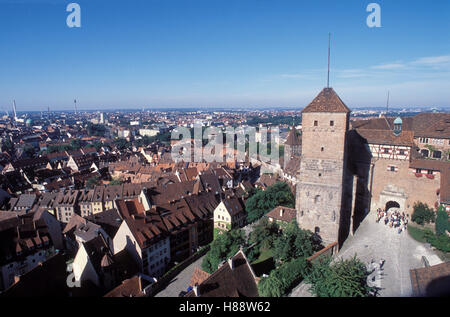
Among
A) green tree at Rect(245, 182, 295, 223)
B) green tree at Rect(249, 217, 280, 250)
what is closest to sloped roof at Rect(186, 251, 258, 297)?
green tree at Rect(249, 217, 280, 250)

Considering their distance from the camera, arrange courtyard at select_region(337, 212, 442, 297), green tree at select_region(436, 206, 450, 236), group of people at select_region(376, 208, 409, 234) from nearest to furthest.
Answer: courtyard at select_region(337, 212, 442, 297), green tree at select_region(436, 206, 450, 236), group of people at select_region(376, 208, 409, 234)

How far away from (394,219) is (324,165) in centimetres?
928

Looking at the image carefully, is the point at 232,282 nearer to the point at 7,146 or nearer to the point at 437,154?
the point at 437,154

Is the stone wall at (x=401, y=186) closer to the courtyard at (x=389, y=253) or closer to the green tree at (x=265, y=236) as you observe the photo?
the courtyard at (x=389, y=253)

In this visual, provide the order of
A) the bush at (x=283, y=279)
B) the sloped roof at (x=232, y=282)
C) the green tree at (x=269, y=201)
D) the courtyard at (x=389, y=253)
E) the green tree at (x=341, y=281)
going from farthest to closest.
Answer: the green tree at (x=269, y=201)
the courtyard at (x=389, y=253)
the sloped roof at (x=232, y=282)
the bush at (x=283, y=279)
the green tree at (x=341, y=281)

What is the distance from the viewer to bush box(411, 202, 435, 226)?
79.4 feet

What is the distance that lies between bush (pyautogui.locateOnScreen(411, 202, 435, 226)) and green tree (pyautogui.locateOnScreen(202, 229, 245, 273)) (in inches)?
570

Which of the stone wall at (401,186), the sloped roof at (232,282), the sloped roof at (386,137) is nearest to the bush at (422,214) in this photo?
the stone wall at (401,186)

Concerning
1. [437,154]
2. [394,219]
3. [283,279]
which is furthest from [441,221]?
[283,279]

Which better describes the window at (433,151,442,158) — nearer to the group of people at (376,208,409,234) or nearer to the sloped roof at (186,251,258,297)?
the group of people at (376,208,409,234)

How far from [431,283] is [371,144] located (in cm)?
1824

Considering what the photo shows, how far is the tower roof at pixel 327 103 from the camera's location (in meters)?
20.8
